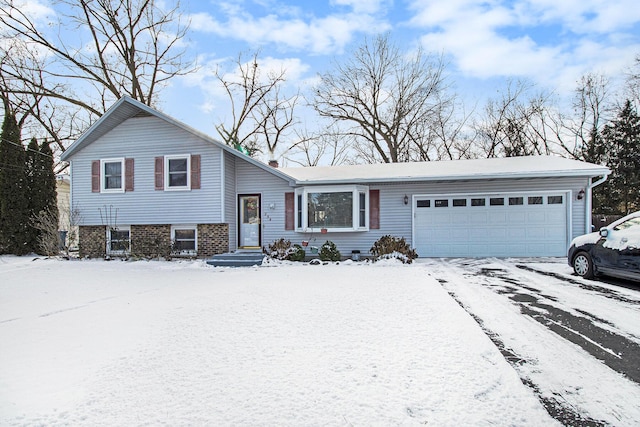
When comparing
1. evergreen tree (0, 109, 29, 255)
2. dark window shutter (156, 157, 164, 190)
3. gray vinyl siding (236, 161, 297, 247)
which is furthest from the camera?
evergreen tree (0, 109, 29, 255)

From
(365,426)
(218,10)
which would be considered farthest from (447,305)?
(218,10)

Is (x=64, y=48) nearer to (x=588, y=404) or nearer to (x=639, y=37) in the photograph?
(x=588, y=404)

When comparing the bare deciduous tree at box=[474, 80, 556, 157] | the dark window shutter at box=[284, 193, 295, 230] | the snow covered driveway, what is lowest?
the snow covered driveway

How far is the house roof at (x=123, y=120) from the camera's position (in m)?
12.3

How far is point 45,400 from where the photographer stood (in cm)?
276

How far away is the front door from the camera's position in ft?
43.9

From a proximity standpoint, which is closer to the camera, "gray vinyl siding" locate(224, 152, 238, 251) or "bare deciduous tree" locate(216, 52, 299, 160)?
"gray vinyl siding" locate(224, 152, 238, 251)

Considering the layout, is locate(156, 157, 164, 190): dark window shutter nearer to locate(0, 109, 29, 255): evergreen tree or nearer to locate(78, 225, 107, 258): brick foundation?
locate(78, 225, 107, 258): brick foundation

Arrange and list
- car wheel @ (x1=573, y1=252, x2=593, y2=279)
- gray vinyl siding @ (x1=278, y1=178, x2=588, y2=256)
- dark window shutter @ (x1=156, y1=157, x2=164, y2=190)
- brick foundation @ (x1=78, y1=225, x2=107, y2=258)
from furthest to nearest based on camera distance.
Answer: brick foundation @ (x1=78, y1=225, x2=107, y2=258) → dark window shutter @ (x1=156, y1=157, x2=164, y2=190) → gray vinyl siding @ (x1=278, y1=178, x2=588, y2=256) → car wheel @ (x1=573, y1=252, x2=593, y2=279)

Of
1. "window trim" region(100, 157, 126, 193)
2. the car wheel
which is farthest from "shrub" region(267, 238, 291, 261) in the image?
the car wheel

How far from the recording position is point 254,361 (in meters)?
3.47

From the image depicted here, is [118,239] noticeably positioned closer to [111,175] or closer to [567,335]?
[111,175]

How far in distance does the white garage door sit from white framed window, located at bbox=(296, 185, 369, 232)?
6.00 feet

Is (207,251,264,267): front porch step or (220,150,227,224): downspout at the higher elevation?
(220,150,227,224): downspout
